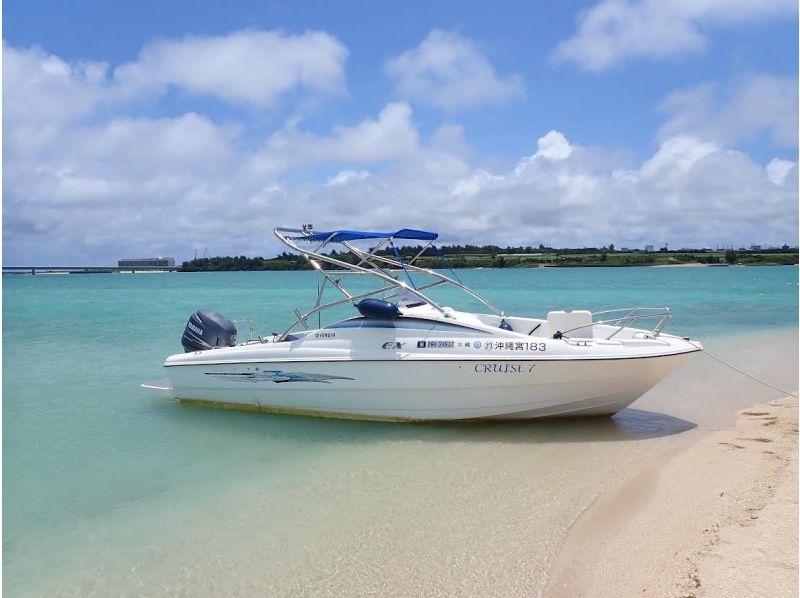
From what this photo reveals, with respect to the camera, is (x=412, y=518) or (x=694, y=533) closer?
(x=694, y=533)

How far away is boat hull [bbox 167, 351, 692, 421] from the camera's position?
24.4 feet

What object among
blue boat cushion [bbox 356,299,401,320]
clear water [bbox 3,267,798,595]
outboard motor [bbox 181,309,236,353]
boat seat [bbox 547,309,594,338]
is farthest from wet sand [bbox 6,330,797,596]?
outboard motor [bbox 181,309,236,353]

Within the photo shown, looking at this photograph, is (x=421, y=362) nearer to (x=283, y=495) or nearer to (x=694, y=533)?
(x=283, y=495)

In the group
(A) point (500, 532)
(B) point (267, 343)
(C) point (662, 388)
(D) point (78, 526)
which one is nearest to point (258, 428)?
(B) point (267, 343)

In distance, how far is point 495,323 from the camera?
9.23 m

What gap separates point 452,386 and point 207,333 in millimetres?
4388

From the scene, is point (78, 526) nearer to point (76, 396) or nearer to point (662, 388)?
point (76, 396)

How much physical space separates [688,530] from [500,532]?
59.1 inches

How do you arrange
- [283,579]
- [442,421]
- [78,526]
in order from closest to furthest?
[283,579] < [78,526] < [442,421]

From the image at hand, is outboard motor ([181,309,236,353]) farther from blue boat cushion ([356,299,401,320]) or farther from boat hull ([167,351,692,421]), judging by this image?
blue boat cushion ([356,299,401,320])

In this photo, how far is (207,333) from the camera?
9.72 m

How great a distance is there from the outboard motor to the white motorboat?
0.31m

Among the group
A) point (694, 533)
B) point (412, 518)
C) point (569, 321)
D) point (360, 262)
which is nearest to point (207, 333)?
point (360, 262)

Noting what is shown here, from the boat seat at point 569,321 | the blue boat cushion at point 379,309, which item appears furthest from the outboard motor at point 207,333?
the boat seat at point 569,321
